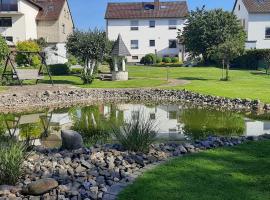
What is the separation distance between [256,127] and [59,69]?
24.2 metres

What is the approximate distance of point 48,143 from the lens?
35.8 ft

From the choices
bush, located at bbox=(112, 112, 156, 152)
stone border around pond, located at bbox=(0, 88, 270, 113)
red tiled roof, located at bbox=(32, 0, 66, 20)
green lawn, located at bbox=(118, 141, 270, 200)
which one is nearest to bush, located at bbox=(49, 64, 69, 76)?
stone border around pond, located at bbox=(0, 88, 270, 113)

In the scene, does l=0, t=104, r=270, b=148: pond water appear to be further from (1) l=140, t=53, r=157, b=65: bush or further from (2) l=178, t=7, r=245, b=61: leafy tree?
(1) l=140, t=53, r=157, b=65: bush

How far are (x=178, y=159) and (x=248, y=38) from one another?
45800 mm

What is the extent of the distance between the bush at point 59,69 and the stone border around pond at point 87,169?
84.8ft

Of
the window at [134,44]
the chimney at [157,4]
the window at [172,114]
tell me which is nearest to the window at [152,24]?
the chimney at [157,4]

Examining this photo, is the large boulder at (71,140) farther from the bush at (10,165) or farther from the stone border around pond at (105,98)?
the stone border around pond at (105,98)

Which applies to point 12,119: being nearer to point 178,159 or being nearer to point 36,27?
point 178,159

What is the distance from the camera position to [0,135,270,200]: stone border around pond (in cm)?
590

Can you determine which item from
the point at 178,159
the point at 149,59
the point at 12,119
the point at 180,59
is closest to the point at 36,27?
the point at 149,59

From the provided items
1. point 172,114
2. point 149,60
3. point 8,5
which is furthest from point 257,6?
point 172,114

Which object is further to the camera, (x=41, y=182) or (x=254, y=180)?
(x=254, y=180)

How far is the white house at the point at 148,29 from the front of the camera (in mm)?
57969

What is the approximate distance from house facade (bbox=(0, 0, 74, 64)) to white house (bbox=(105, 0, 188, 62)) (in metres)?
7.65
